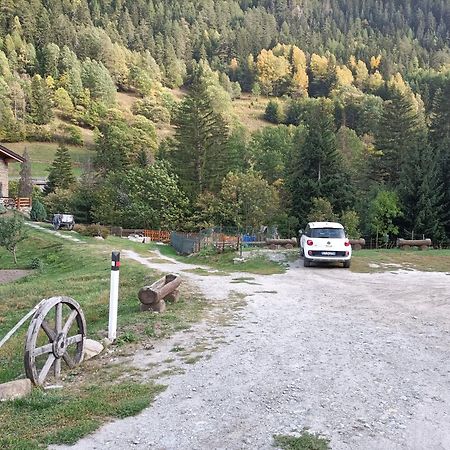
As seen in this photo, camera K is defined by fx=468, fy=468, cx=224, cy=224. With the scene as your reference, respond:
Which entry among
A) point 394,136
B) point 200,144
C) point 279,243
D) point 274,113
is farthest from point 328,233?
point 274,113

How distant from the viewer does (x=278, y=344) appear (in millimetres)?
7672

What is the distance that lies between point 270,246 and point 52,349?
20.7 m

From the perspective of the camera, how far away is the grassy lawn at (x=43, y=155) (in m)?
82.7

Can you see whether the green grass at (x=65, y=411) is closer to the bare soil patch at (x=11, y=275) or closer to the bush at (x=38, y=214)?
the bare soil patch at (x=11, y=275)

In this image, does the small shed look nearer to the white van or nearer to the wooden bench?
the white van

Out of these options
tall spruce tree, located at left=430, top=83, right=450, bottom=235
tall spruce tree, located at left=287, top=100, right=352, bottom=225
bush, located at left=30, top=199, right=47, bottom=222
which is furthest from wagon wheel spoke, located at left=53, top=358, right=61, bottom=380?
bush, located at left=30, top=199, right=47, bottom=222

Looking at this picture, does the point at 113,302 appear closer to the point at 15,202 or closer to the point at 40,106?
the point at 15,202

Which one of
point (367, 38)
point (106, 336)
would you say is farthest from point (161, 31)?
point (106, 336)

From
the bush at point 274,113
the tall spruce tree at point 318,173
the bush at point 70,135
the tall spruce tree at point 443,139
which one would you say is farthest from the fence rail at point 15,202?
the bush at point 274,113

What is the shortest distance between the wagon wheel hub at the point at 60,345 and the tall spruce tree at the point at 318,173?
128 feet

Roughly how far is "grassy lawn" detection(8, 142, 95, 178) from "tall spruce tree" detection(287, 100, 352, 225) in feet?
154

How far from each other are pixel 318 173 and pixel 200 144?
1433 cm

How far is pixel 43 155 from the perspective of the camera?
300ft

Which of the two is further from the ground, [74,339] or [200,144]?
[200,144]
